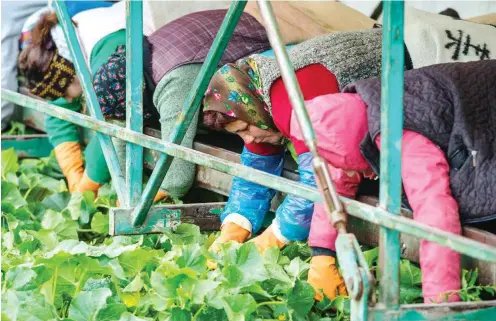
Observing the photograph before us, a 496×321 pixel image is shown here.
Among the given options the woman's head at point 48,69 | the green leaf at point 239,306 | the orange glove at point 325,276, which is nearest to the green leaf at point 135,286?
the green leaf at point 239,306

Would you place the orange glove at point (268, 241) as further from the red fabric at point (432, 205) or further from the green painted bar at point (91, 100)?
the red fabric at point (432, 205)

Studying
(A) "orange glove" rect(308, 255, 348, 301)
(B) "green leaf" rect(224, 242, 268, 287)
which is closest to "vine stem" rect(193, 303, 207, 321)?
(B) "green leaf" rect(224, 242, 268, 287)

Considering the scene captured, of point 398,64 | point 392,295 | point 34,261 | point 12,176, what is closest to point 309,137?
point 398,64

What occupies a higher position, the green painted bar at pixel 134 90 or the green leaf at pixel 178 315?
the green painted bar at pixel 134 90

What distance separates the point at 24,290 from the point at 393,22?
4.60ft

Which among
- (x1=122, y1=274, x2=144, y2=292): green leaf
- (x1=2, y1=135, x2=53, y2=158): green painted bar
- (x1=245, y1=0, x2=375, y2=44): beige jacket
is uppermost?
(x1=245, y1=0, x2=375, y2=44): beige jacket

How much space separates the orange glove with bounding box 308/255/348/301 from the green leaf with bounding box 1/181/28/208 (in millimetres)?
1586

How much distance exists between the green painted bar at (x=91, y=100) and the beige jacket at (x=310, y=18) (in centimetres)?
79

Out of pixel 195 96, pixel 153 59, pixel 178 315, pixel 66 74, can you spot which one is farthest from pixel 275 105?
pixel 66 74

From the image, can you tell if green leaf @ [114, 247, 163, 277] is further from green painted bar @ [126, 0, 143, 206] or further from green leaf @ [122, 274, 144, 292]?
green painted bar @ [126, 0, 143, 206]

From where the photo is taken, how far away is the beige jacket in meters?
3.72

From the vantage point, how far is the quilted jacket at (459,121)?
2.34 meters

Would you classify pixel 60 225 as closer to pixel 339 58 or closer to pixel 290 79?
pixel 339 58

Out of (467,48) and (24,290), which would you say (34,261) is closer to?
(24,290)
